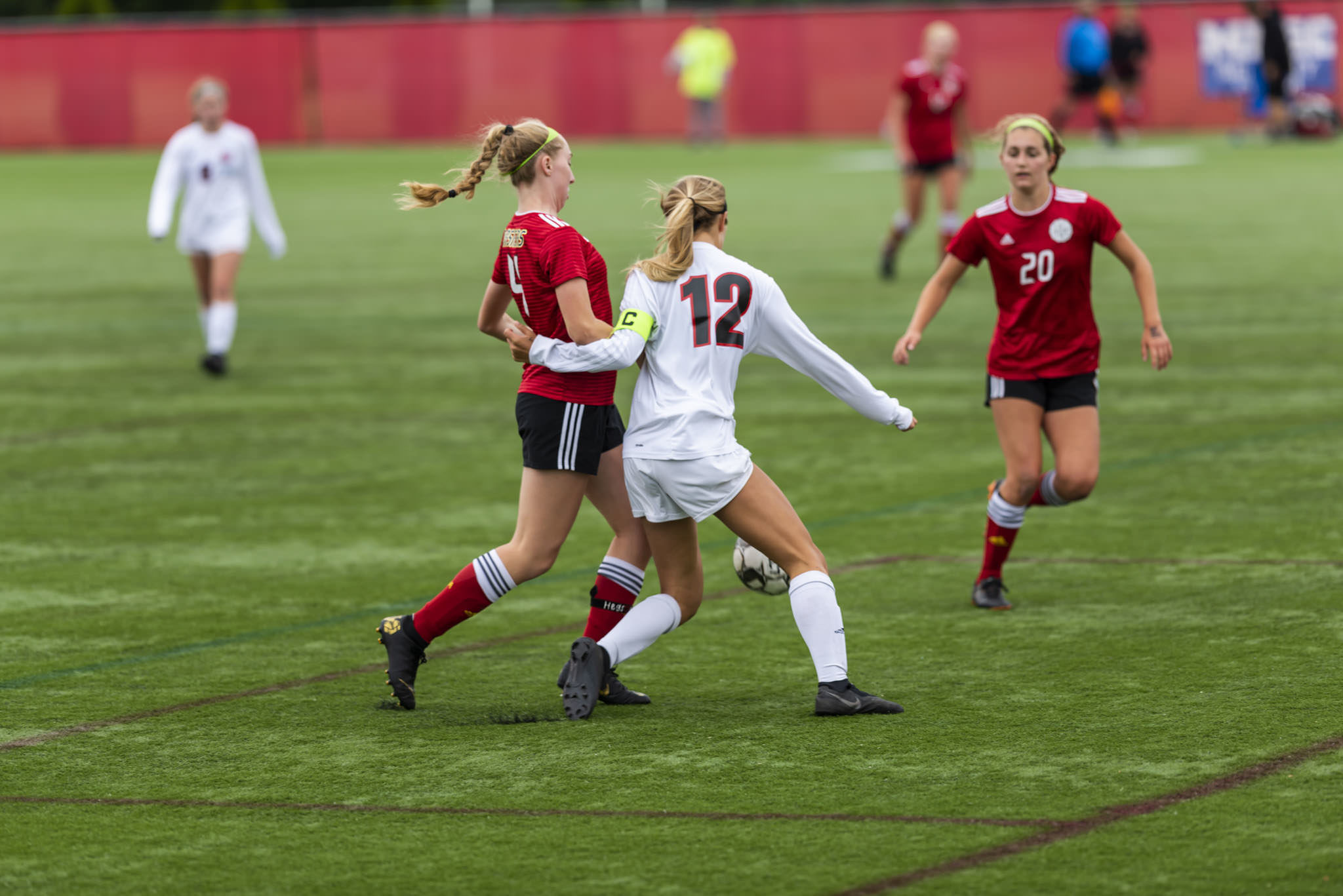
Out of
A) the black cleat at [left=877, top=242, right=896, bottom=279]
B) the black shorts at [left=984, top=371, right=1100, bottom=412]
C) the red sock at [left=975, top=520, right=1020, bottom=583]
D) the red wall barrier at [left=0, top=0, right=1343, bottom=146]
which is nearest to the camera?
the black shorts at [left=984, top=371, right=1100, bottom=412]

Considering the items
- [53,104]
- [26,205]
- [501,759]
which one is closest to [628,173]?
[26,205]

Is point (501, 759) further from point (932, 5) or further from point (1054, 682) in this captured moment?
point (932, 5)

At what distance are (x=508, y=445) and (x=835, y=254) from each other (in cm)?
1109

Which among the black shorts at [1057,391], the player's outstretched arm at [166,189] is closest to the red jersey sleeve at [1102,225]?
the black shorts at [1057,391]

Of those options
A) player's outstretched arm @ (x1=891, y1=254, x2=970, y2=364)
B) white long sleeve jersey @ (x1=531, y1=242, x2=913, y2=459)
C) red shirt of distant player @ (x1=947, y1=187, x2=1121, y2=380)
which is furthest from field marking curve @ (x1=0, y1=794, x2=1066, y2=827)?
red shirt of distant player @ (x1=947, y1=187, x2=1121, y2=380)

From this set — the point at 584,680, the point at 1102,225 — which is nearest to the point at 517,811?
the point at 584,680

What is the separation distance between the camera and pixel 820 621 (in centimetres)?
623

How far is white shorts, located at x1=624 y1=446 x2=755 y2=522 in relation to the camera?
20.0 ft

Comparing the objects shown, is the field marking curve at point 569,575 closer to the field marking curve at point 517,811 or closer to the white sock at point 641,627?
the field marking curve at point 517,811

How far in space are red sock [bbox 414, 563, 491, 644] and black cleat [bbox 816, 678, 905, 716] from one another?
1.10 meters

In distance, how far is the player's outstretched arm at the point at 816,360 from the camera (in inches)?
245

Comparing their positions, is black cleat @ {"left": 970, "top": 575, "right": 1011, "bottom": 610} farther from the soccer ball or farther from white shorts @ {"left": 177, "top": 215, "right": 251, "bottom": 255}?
white shorts @ {"left": 177, "top": 215, "right": 251, "bottom": 255}

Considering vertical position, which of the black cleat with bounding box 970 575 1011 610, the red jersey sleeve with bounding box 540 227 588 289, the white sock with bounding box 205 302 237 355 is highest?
the red jersey sleeve with bounding box 540 227 588 289

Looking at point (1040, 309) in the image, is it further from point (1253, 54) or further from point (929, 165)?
point (1253, 54)
